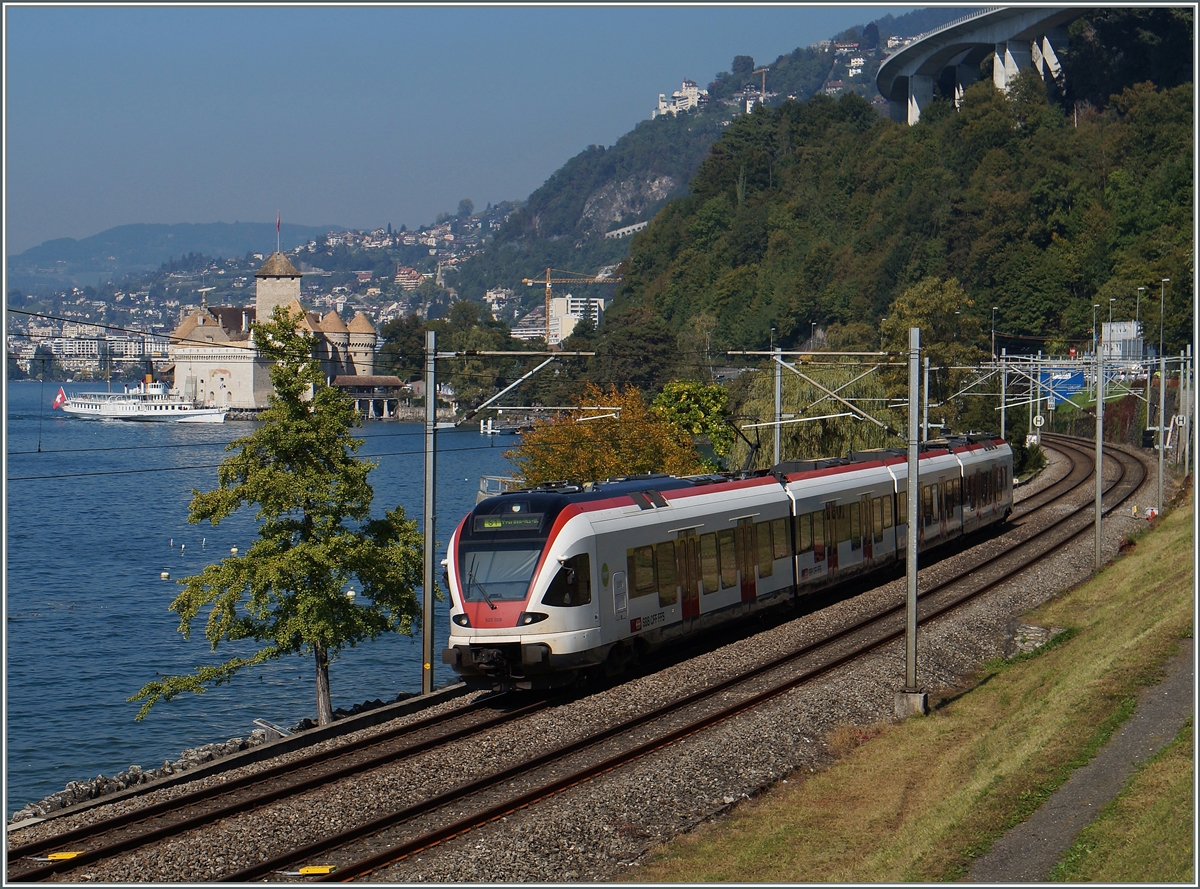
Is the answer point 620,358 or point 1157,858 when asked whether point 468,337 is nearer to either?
point 620,358

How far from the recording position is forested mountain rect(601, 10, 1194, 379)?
115 meters

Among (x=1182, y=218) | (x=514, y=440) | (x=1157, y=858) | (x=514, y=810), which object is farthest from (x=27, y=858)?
(x=514, y=440)

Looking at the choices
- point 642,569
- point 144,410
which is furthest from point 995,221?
point 144,410

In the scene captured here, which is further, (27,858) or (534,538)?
(534,538)

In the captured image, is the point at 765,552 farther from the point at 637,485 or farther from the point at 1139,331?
the point at 1139,331

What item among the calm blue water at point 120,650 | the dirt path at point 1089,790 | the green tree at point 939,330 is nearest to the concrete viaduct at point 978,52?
the green tree at point 939,330

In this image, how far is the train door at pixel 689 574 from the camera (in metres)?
23.5

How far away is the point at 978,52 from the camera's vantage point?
6467 inches

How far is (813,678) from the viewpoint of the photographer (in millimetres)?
22531

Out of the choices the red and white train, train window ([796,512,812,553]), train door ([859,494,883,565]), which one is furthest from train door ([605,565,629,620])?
train door ([859,494,883,565])

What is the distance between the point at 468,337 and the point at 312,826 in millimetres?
174900

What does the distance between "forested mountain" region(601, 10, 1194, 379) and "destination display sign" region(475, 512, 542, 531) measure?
82.1m

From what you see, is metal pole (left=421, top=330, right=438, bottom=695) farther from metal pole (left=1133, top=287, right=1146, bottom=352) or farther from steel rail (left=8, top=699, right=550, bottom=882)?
metal pole (left=1133, top=287, right=1146, bottom=352)

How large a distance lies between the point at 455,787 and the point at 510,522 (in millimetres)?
5573
